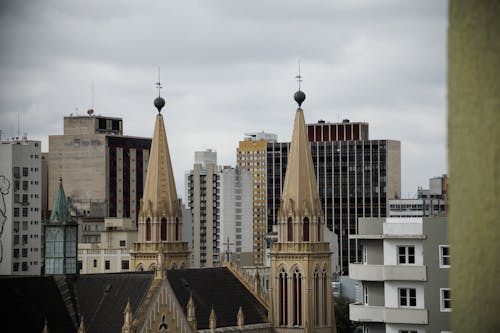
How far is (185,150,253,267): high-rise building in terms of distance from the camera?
182 m

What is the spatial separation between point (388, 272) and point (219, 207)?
15630 centimetres

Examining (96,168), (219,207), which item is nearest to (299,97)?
(96,168)

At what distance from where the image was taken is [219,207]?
612ft

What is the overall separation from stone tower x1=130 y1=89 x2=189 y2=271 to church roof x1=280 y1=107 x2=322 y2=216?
25.8ft

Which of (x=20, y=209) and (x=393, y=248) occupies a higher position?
(x=20, y=209)

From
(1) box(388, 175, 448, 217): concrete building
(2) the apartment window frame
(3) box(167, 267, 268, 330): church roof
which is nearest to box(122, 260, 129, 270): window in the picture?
(1) box(388, 175, 448, 217): concrete building

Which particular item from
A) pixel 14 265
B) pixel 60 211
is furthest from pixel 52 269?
pixel 14 265

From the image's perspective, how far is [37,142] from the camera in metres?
128

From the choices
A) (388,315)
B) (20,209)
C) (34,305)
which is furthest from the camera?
(20,209)

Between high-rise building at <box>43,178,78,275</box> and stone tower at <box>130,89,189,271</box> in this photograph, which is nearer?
high-rise building at <box>43,178,78,275</box>

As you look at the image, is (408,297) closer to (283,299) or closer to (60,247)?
(60,247)

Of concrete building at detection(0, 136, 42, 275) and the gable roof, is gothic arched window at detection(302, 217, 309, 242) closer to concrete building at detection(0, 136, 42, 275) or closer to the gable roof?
the gable roof

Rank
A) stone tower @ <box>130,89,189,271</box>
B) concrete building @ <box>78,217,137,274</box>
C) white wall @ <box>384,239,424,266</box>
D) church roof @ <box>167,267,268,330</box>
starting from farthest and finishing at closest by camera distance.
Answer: concrete building @ <box>78,217,137,274</box> → stone tower @ <box>130,89,189,271</box> → church roof @ <box>167,267,268,330</box> → white wall @ <box>384,239,424,266</box>

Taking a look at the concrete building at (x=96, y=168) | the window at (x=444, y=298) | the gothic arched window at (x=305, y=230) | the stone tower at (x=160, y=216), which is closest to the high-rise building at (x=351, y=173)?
the concrete building at (x=96, y=168)
